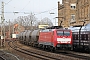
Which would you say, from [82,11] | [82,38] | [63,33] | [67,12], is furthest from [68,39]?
[67,12]

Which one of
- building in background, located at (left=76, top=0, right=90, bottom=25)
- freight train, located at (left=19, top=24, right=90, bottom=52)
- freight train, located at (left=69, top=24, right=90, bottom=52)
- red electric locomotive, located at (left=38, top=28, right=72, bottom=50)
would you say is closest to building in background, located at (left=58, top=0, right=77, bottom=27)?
building in background, located at (left=76, top=0, right=90, bottom=25)

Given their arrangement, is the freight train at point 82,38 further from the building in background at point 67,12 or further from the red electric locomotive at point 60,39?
the building in background at point 67,12

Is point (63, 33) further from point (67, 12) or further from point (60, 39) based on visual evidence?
point (67, 12)

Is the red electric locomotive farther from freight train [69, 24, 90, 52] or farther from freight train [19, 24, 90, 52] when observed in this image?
freight train [69, 24, 90, 52]

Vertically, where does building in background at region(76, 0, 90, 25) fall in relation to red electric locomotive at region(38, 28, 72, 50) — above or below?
above

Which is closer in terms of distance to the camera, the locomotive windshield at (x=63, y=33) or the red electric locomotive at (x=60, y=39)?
the red electric locomotive at (x=60, y=39)

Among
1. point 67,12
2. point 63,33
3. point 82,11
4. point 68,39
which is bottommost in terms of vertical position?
point 68,39

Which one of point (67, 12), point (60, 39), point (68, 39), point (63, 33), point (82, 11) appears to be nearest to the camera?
point (60, 39)

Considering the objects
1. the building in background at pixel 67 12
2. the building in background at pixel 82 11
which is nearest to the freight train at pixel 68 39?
the building in background at pixel 82 11

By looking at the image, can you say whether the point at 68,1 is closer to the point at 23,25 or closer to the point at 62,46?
the point at 62,46

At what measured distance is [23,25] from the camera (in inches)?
5615

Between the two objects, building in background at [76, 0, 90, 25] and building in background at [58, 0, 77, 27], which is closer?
building in background at [76, 0, 90, 25]

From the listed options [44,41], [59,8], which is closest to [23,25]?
[59,8]

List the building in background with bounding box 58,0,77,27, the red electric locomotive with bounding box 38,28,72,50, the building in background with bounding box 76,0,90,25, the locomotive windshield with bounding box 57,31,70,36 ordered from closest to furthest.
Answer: the red electric locomotive with bounding box 38,28,72,50, the locomotive windshield with bounding box 57,31,70,36, the building in background with bounding box 76,0,90,25, the building in background with bounding box 58,0,77,27
